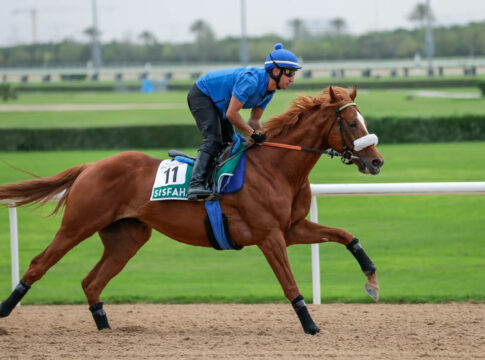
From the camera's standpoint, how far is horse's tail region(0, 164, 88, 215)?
17.6 feet

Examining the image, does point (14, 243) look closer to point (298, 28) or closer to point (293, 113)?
point (293, 113)

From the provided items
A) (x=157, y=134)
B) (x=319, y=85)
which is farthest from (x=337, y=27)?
(x=157, y=134)

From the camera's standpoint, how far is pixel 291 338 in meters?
4.75

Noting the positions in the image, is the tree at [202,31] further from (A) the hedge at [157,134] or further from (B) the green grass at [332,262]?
(B) the green grass at [332,262]

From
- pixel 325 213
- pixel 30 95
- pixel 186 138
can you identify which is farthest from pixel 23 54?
pixel 325 213

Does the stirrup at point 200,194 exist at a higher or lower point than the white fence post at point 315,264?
higher

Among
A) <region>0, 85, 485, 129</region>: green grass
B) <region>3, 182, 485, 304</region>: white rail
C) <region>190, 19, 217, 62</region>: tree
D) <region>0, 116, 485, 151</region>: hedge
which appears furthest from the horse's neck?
<region>190, 19, 217, 62</region>: tree

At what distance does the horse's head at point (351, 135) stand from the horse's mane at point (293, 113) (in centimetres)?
10

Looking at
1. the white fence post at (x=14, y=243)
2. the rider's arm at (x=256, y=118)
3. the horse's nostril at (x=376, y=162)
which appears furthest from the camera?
the white fence post at (x=14, y=243)

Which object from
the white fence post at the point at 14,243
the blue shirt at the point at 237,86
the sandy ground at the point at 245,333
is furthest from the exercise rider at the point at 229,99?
the white fence post at the point at 14,243

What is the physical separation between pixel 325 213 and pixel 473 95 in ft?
82.4

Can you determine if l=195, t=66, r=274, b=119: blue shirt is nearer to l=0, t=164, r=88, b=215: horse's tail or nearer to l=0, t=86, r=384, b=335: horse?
l=0, t=86, r=384, b=335: horse

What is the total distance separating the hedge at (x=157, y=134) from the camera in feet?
65.4

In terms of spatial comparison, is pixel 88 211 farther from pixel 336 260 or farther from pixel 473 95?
pixel 473 95
